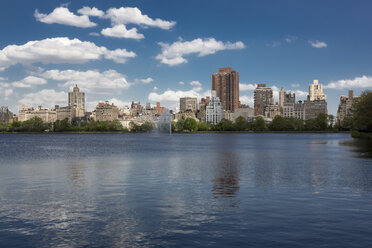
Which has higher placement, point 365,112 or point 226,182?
point 365,112

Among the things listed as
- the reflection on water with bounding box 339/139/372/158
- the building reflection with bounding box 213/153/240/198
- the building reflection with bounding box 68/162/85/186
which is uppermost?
the reflection on water with bounding box 339/139/372/158

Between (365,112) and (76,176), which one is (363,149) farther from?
(76,176)

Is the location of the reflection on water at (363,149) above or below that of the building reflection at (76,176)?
above

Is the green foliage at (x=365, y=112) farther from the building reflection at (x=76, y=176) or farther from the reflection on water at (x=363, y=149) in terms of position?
the building reflection at (x=76, y=176)

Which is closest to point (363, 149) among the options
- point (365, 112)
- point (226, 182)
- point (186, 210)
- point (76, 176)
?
point (365, 112)

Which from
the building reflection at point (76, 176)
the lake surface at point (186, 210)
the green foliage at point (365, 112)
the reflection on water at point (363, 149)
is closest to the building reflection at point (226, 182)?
the lake surface at point (186, 210)

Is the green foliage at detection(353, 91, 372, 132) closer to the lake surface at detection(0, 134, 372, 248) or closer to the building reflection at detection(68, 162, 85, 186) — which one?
the lake surface at detection(0, 134, 372, 248)

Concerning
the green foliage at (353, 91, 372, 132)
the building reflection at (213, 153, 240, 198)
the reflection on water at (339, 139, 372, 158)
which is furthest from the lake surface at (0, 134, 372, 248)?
the green foliage at (353, 91, 372, 132)

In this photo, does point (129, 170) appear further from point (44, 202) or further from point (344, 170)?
point (344, 170)

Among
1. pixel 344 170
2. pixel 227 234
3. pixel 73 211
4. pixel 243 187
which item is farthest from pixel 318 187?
pixel 73 211

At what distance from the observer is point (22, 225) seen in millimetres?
20062

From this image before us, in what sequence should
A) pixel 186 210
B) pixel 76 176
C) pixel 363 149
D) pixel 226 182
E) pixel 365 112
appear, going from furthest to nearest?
pixel 365 112, pixel 363 149, pixel 76 176, pixel 226 182, pixel 186 210

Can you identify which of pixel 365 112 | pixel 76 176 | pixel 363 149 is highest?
pixel 365 112

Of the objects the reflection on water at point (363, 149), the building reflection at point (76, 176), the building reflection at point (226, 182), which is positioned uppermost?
the reflection on water at point (363, 149)
